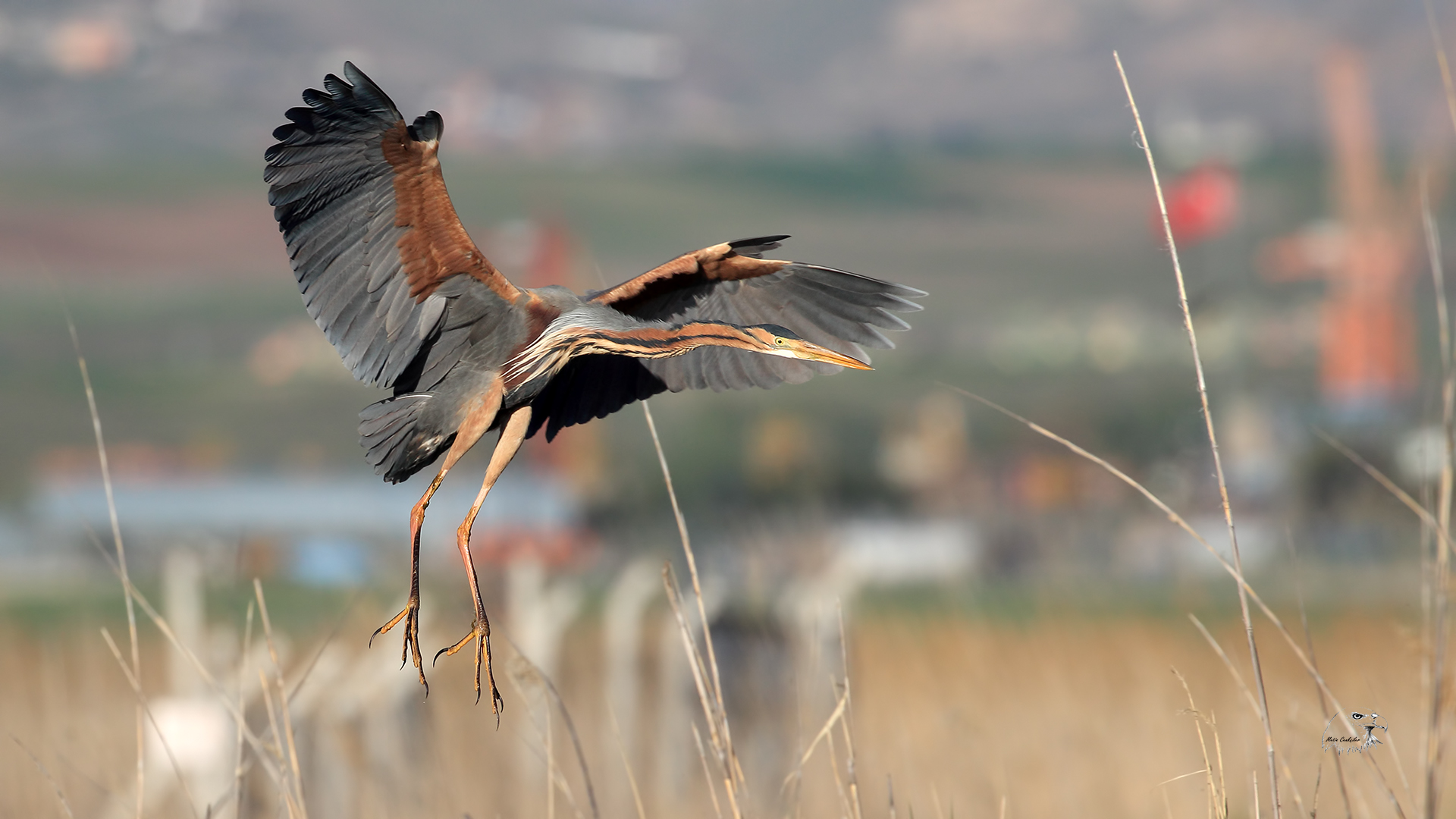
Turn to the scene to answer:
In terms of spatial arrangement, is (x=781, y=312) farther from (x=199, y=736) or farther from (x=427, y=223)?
(x=199, y=736)

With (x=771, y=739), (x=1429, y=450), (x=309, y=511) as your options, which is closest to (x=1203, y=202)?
(x=309, y=511)

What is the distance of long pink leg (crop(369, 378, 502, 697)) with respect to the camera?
1.50 metres

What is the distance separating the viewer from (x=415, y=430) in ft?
5.67

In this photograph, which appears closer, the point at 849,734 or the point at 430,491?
the point at 430,491

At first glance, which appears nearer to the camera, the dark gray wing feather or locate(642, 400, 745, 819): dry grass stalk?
locate(642, 400, 745, 819): dry grass stalk

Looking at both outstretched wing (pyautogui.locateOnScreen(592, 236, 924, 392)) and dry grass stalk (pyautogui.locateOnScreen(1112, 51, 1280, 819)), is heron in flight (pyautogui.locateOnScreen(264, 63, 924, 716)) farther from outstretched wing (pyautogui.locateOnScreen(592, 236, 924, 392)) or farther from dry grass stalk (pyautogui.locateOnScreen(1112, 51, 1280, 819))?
dry grass stalk (pyautogui.locateOnScreen(1112, 51, 1280, 819))

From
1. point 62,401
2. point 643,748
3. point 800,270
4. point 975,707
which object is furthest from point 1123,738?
point 62,401

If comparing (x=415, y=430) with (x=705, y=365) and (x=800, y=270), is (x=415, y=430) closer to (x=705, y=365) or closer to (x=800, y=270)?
(x=705, y=365)

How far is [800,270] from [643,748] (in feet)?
23.0

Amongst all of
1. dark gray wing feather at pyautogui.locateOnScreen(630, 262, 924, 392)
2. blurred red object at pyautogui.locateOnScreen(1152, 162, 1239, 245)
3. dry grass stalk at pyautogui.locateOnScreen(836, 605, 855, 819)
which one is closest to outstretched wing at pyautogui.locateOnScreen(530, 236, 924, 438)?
dark gray wing feather at pyautogui.locateOnScreen(630, 262, 924, 392)

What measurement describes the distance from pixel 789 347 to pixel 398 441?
0.53 m

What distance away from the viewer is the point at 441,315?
1.85m

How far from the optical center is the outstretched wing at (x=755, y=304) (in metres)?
1.93

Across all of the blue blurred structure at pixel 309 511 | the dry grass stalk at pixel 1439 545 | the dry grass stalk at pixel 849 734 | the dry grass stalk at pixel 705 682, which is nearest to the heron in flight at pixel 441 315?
the dry grass stalk at pixel 705 682
